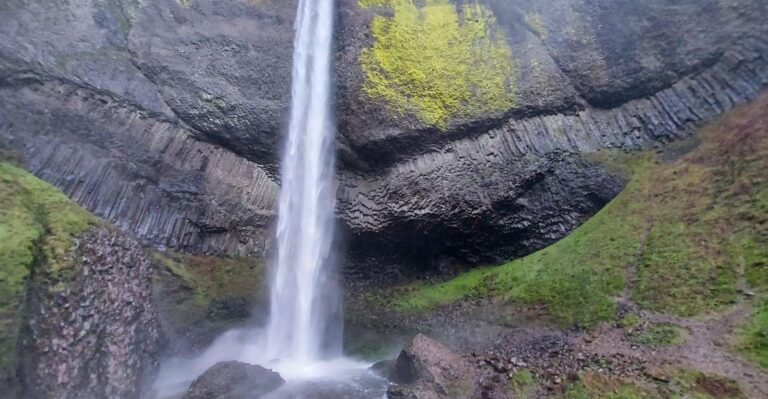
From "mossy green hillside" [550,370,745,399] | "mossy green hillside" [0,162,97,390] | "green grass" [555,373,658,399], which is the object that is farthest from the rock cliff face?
"mossy green hillside" [550,370,745,399]

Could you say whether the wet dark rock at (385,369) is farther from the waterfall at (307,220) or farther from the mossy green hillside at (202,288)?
the mossy green hillside at (202,288)

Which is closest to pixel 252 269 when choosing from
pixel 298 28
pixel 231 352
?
pixel 231 352

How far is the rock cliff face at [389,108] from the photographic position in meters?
14.4

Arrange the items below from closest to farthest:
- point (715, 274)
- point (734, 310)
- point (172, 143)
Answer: point (734, 310)
point (715, 274)
point (172, 143)

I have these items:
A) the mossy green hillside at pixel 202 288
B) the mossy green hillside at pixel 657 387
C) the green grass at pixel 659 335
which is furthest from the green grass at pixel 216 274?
the green grass at pixel 659 335

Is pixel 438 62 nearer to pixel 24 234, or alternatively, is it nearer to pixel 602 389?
pixel 602 389

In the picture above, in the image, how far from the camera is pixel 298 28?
765 inches

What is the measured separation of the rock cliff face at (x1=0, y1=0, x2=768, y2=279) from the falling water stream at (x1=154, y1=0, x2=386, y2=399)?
644mm

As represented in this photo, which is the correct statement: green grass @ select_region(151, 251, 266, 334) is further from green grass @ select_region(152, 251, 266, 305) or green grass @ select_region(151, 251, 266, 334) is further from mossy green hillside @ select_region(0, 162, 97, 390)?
mossy green hillside @ select_region(0, 162, 97, 390)

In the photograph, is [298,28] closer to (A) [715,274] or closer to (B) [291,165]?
(B) [291,165]

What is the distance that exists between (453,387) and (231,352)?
737 cm

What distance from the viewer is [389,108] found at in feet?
56.2

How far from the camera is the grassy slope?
33.9 ft

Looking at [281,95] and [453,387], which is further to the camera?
[281,95]
